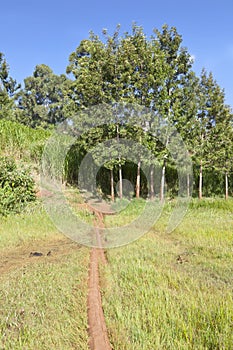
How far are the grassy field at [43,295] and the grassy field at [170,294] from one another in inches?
11.4

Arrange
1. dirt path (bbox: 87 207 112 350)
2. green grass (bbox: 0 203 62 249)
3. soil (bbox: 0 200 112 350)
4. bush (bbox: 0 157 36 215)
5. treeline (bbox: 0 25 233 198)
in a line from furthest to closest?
treeline (bbox: 0 25 233 198), bush (bbox: 0 157 36 215), green grass (bbox: 0 203 62 249), soil (bbox: 0 200 112 350), dirt path (bbox: 87 207 112 350)

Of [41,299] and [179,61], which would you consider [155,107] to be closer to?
[179,61]

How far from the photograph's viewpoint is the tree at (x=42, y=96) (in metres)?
29.7

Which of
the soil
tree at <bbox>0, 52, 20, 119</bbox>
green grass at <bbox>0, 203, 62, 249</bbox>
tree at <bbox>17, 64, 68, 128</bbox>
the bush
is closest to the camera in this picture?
the soil

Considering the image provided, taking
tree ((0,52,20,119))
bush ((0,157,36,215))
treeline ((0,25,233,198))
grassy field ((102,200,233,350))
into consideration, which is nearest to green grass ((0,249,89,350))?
grassy field ((102,200,233,350))

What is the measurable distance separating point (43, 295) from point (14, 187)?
19.0 ft

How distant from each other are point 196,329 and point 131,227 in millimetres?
4163

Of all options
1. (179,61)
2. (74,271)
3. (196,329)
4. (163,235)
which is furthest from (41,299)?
(179,61)

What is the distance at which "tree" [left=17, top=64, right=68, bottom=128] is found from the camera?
2973 cm

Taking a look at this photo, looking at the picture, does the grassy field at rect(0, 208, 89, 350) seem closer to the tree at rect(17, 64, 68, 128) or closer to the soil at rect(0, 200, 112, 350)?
the soil at rect(0, 200, 112, 350)

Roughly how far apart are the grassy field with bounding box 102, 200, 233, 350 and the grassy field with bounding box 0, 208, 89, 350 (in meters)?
0.29

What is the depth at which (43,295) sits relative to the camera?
2.81m

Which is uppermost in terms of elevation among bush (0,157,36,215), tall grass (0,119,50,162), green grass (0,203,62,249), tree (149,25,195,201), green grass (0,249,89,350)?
tree (149,25,195,201)

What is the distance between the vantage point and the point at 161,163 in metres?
11.9
